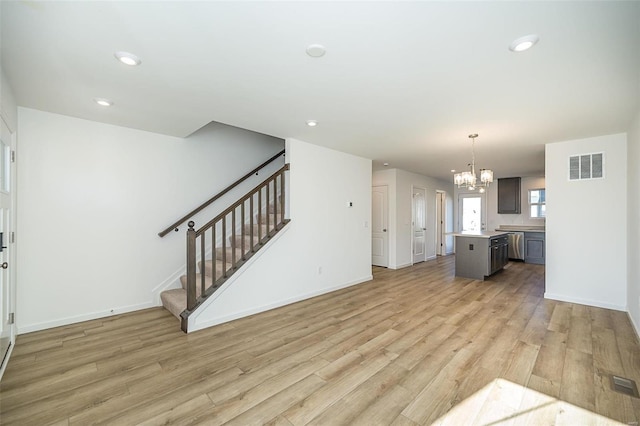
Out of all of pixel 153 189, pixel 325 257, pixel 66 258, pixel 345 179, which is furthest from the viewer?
pixel 345 179

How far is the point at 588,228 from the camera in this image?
164 inches

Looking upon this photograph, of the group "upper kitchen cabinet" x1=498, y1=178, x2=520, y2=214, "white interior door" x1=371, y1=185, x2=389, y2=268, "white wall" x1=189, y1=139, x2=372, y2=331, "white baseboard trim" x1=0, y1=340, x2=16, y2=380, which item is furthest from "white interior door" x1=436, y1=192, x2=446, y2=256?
"white baseboard trim" x1=0, y1=340, x2=16, y2=380

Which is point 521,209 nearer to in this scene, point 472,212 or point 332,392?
point 472,212

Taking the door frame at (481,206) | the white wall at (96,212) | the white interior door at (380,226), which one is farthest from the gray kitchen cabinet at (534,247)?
the white wall at (96,212)

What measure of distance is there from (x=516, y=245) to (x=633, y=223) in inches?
190

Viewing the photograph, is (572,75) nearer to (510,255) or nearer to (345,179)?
(345,179)

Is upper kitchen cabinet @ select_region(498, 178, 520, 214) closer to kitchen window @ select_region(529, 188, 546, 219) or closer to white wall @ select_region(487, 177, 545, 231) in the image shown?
white wall @ select_region(487, 177, 545, 231)

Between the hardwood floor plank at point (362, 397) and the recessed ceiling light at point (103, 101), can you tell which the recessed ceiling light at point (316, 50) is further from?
the hardwood floor plank at point (362, 397)

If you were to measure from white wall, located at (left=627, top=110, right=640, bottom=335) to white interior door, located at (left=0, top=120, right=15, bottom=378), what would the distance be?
6233 mm

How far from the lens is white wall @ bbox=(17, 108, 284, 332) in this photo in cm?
312

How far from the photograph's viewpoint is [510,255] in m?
7.98

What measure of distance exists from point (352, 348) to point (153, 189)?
3393 mm

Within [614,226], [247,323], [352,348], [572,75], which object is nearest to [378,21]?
[572,75]

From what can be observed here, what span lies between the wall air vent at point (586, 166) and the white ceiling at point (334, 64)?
1.63 feet
